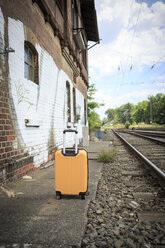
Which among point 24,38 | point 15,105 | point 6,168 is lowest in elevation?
point 6,168

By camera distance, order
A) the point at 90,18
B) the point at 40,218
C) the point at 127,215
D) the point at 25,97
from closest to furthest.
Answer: the point at 40,218, the point at 127,215, the point at 25,97, the point at 90,18

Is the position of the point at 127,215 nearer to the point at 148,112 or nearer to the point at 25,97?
the point at 25,97

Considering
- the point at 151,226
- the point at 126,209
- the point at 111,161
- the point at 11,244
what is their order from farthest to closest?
the point at 111,161 → the point at 126,209 → the point at 151,226 → the point at 11,244

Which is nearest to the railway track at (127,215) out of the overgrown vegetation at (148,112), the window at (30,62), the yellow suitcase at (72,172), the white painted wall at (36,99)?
the yellow suitcase at (72,172)

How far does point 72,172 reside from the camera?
262 cm

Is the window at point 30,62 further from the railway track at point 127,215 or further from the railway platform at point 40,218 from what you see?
the railway track at point 127,215

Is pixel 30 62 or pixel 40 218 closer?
pixel 40 218

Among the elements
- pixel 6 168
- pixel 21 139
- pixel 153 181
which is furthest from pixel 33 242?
pixel 153 181

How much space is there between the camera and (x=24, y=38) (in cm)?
421

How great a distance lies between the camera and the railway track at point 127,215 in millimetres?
1793

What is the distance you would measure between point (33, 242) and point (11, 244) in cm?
20

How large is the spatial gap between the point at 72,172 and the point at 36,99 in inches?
113

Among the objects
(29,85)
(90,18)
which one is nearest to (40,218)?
(29,85)

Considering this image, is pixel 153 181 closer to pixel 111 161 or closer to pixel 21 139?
pixel 111 161
